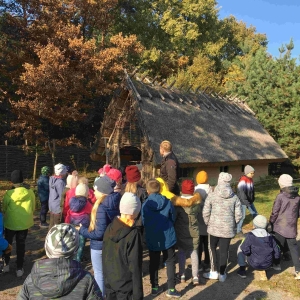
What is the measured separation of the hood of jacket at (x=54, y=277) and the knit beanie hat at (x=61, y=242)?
61mm

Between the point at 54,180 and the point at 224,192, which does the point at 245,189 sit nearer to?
the point at 224,192

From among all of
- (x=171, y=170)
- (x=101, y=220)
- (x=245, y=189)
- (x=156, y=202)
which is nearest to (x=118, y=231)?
(x=101, y=220)

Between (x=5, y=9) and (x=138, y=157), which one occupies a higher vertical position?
(x=5, y=9)

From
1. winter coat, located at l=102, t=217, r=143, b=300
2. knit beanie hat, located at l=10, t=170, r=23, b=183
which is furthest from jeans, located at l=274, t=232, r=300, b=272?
knit beanie hat, located at l=10, t=170, r=23, b=183

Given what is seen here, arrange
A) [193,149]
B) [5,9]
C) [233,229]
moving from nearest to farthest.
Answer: [233,229]
[193,149]
[5,9]

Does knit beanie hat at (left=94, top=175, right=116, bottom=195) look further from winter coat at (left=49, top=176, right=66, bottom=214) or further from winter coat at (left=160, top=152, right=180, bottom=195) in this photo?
winter coat at (left=49, top=176, right=66, bottom=214)

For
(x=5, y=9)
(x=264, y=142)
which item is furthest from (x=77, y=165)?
(x=264, y=142)

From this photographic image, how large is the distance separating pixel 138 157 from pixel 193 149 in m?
6.72

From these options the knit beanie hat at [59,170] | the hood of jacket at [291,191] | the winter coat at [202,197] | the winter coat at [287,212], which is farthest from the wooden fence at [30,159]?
the hood of jacket at [291,191]

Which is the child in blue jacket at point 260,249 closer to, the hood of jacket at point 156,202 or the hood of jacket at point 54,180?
the hood of jacket at point 156,202

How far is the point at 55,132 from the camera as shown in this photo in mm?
19672

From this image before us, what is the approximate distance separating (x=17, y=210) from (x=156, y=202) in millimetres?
2507

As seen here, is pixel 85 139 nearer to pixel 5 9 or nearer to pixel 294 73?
pixel 5 9

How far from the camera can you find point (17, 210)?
5.63 metres
